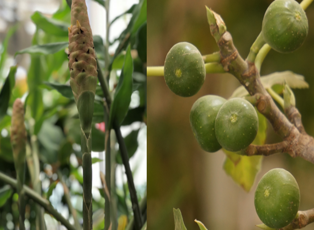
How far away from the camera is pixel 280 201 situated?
0.14 m

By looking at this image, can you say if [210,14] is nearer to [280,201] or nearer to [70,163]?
[280,201]

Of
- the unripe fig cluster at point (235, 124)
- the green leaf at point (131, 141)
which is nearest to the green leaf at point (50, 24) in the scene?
the green leaf at point (131, 141)

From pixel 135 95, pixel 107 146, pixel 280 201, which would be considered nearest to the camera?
pixel 280 201

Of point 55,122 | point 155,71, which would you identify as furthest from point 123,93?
point 55,122

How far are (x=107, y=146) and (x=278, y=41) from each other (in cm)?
17

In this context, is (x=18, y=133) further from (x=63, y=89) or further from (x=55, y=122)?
(x=55, y=122)

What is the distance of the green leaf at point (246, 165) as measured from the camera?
180 mm

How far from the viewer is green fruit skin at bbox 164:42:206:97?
6.3 inches

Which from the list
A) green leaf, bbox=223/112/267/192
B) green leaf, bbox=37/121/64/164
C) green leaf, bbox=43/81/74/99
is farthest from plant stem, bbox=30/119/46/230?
green leaf, bbox=223/112/267/192

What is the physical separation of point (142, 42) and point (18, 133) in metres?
0.16

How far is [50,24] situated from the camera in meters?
0.33

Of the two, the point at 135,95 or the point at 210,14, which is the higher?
the point at 210,14

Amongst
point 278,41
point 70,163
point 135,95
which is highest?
point 278,41

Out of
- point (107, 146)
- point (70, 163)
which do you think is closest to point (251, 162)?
point (107, 146)
